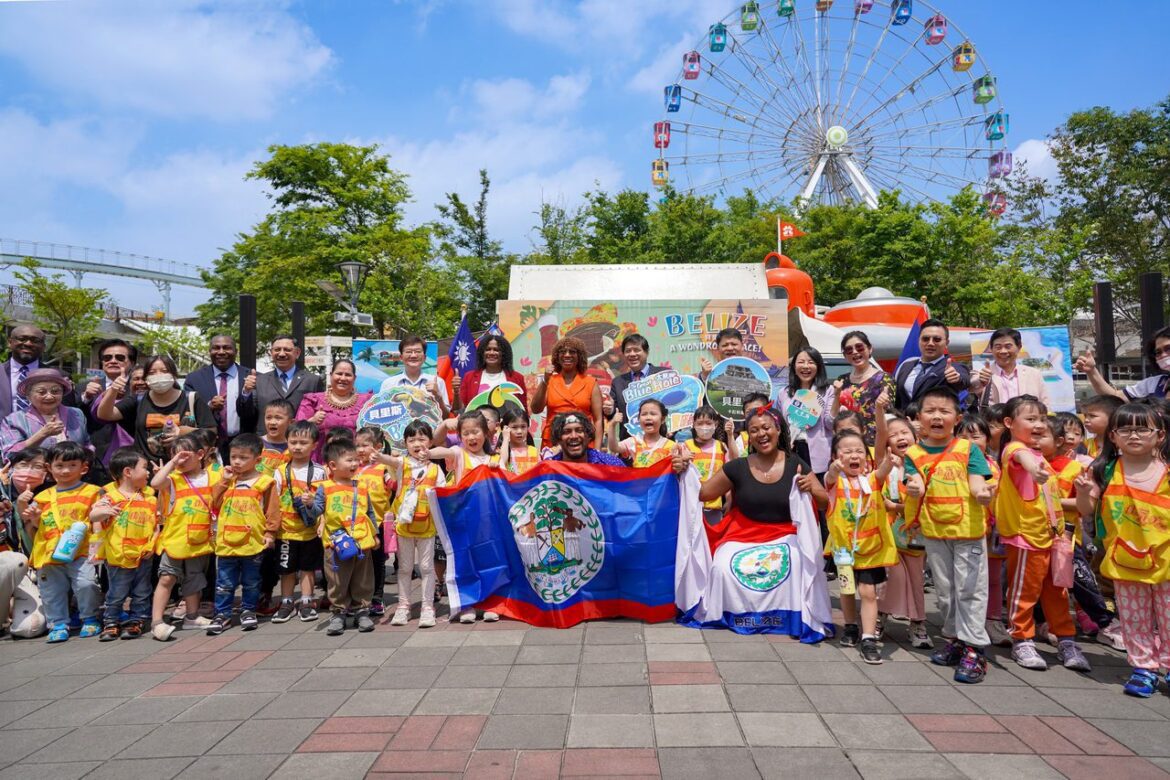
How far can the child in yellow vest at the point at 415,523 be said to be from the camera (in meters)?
5.25

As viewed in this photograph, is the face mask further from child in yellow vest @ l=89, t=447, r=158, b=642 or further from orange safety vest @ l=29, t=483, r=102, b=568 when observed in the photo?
orange safety vest @ l=29, t=483, r=102, b=568

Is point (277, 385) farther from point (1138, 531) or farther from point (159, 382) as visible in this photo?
point (1138, 531)

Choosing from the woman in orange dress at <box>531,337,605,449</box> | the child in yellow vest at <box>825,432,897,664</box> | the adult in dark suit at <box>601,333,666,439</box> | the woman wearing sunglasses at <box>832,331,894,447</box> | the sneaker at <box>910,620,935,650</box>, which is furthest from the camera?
the adult in dark suit at <box>601,333,666,439</box>

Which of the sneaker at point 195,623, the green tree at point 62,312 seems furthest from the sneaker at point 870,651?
the green tree at point 62,312

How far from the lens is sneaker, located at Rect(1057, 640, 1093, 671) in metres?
4.13

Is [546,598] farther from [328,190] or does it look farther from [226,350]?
[328,190]

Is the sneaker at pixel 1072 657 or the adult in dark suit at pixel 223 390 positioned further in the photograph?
the adult in dark suit at pixel 223 390

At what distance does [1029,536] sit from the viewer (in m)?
4.31

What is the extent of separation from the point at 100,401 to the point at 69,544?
1298 mm

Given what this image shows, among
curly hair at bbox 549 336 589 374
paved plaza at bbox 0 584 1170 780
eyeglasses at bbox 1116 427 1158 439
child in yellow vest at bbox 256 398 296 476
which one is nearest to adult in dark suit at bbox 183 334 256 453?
child in yellow vest at bbox 256 398 296 476

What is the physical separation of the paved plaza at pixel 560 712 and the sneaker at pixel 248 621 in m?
0.37

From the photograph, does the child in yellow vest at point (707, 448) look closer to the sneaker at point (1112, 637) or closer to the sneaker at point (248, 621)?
the sneaker at point (1112, 637)

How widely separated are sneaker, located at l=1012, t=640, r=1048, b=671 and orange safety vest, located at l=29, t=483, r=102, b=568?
6210 mm

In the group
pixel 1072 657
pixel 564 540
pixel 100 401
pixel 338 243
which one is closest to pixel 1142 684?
pixel 1072 657
